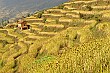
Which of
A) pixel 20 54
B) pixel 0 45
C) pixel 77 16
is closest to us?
pixel 20 54

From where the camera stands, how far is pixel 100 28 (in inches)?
1928

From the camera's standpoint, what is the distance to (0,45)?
240 feet

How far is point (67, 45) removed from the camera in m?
50.0

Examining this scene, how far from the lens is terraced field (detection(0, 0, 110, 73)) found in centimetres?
2561

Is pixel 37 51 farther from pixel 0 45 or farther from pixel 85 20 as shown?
pixel 0 45

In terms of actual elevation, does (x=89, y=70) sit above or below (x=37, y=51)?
above

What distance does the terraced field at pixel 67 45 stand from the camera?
25609mm

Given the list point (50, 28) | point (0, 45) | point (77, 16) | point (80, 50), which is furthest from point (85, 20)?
point (80, 50)

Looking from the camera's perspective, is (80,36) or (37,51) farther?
(37,51)

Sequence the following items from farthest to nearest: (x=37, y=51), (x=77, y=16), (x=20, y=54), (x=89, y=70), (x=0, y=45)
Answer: (x=0, y=45)
(x=77, y=16)
(x=20, y=54)
(x=37, y=51)
(x=89, y=70)

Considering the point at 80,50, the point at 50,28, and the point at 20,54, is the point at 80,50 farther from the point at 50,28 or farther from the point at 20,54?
the point at 50,28

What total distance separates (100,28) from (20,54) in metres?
17.9

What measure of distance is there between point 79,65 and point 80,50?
1.53 meters

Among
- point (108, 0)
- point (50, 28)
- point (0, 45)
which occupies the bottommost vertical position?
point (0, 45)
